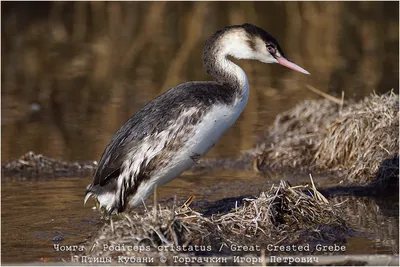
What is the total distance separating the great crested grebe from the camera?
7383 millimetres

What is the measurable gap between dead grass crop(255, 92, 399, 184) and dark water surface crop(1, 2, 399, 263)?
1.30 feet

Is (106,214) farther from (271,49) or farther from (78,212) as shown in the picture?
(271,49)

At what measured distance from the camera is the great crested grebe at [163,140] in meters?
7.38

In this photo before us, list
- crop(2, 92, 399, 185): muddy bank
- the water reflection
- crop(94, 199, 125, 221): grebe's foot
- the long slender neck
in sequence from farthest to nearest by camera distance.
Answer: the water reflection → crop(2, 92, 399, 185): muddy bank → the long slender neck → crop(94, 199, 125, 221): grebe's foot

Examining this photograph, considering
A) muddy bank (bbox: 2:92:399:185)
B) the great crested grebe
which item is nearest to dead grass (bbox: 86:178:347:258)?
the great crested grebe

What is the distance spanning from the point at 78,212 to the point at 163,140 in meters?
1.29

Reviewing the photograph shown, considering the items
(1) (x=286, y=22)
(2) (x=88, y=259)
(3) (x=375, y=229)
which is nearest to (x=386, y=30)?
(1) (x=286, y=22)

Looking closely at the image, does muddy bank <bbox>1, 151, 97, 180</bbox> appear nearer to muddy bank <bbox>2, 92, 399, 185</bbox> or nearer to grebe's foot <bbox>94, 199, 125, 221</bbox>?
muddy bank <bbox>2, 92, 399, 185</bbox>

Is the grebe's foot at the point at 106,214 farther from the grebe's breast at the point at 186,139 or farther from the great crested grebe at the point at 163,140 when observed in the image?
the grebe's breast at the point at 186,139

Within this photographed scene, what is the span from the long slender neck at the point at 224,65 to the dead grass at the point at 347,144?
1889mm

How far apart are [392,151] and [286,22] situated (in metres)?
10.00

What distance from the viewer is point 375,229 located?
756 centimetres

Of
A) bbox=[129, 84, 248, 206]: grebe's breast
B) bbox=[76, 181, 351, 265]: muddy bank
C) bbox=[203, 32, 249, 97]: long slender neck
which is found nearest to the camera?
bbox=[76, 181, 351, 265]: muddy bank

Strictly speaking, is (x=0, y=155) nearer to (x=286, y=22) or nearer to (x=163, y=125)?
(x=163, y=125)
